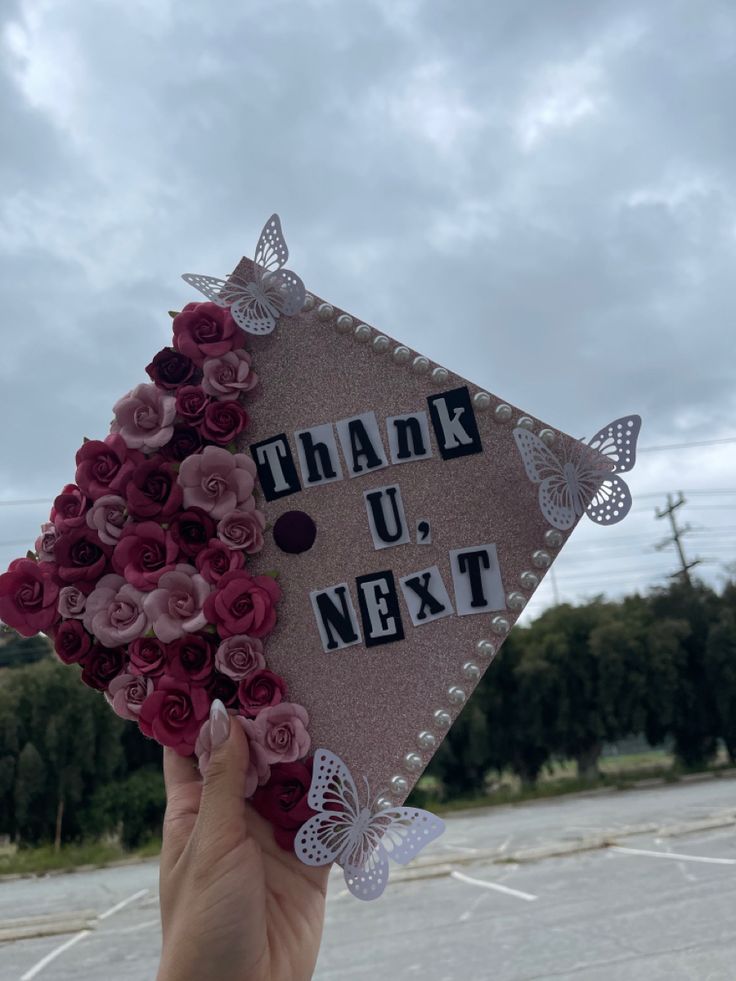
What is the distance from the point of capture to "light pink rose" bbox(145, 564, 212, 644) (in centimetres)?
166

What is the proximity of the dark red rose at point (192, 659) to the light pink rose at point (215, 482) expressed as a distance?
25 centimetres

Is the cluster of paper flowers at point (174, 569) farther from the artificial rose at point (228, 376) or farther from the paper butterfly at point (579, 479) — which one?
the paper butterfly at point (579, 479)

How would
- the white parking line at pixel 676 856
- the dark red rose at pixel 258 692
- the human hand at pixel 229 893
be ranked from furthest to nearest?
the white parking line at pixel 676 856
the dark red rose at pixel 258 692
the human hand at pixel 229 893

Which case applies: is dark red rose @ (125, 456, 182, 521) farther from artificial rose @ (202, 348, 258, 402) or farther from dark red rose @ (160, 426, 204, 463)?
artificial rose @ (202, 348, 258, 402)

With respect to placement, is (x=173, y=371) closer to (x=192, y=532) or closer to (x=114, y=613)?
(x=192, y=532)

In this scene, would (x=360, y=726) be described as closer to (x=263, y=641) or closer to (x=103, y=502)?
(x=263, y=641)

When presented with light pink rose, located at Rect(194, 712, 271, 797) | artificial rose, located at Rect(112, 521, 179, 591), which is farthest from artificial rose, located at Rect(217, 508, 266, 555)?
light pink rose, located at Rect(194, 712, 271, 797)

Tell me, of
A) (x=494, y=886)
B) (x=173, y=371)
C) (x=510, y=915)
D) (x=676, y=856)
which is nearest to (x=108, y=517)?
(x=173, y=371)

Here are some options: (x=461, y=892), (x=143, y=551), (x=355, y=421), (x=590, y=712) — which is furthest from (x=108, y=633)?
(x=590, y=712)

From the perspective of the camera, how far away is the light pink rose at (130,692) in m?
1.67

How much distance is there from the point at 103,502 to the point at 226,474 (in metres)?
0.25

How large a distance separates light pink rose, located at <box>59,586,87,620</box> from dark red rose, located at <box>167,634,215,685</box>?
0.20 meters

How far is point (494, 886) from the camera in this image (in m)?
8.69

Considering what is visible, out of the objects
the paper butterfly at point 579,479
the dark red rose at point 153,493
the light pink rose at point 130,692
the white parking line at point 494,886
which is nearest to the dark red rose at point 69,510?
the dark red rose at point 153,493
